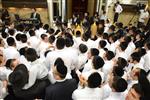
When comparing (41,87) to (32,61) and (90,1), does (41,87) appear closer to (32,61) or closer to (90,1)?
(32,61)

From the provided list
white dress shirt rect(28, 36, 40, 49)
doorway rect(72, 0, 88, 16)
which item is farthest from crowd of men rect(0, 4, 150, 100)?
doorway rect(72, 0, 88, 16)

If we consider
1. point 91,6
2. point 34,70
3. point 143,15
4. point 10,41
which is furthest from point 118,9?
point 34,70

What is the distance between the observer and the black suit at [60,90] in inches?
109

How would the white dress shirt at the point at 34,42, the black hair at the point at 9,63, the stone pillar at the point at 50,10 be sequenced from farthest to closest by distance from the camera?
1. the stone pillar at the point at 50,10
2. the white dress shirt at the point at 34,42
3. the black hair at the point at 9,63

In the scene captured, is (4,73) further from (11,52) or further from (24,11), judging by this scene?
(24,11)

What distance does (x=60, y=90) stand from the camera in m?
2.78

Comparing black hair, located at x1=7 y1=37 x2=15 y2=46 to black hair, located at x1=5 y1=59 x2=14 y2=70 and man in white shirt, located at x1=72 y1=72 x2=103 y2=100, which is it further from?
man in white shirt, located at x1=72 y1=72 x2=103 y2=100

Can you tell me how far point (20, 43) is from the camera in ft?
17.1

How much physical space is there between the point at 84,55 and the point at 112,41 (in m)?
1.53

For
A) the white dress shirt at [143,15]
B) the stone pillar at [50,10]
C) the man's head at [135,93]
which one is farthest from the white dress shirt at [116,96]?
the stone pillar at [50,10]

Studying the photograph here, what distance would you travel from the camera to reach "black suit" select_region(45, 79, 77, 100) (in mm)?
Answer: 2760

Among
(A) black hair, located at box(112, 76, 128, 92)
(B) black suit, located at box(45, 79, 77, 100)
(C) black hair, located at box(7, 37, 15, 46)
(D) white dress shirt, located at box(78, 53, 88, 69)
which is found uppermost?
(C) black hair, located at box(7, 37, 15, 46)

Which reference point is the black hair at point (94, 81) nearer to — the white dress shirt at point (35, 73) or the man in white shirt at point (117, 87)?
the man in white shirt at point (117, 87)

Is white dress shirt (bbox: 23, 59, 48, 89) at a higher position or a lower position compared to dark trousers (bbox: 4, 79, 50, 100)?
higher
